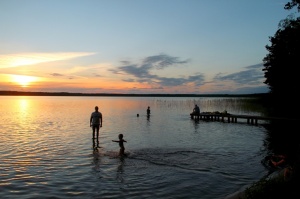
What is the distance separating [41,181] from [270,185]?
8.90 meters

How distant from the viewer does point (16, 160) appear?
15648mm

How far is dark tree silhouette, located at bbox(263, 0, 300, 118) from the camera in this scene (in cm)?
4397

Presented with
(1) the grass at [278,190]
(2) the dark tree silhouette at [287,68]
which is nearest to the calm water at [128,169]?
(1) the grass at [278,190]

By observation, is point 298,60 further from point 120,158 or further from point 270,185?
point 270,185

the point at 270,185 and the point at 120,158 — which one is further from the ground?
the point at 270,185

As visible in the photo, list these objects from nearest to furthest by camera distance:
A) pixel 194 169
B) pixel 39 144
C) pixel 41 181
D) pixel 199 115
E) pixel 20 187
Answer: pixel 20 187, pixel 41 181, pixel 194 169, pixel 39 144, pixel 199 115

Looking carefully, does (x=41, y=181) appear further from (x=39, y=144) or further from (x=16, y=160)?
(x=39, y=144)

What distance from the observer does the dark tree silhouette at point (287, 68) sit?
4397cm

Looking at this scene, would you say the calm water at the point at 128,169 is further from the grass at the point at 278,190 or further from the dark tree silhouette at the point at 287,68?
the dark tree silhouette at the point at 287,68

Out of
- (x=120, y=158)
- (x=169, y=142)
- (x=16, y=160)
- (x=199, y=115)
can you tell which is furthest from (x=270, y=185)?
(x=199, y=115)

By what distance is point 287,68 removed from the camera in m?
46.2

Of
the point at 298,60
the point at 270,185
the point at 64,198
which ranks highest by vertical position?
the point at 298,60

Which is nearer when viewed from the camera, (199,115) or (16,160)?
(16,160)

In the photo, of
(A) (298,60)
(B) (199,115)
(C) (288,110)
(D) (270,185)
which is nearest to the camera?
(D) (270,185)
